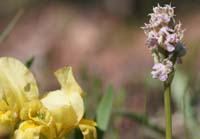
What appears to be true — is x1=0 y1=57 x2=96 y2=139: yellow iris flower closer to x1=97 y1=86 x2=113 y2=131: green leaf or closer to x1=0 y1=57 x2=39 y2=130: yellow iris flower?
x1=0 y1=57 x2=39 y2=130: yellow iris flower

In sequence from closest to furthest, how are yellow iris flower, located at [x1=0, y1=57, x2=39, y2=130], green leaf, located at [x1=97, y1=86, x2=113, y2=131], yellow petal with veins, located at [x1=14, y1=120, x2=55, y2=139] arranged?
yellow petal with veins, located at [x1=14, y1=120, x2=55, y2=139], yellow iris flower, located at [x1=0, y1=57, x2=39, y2=130], green leaf, located at [x1=97, y1=86, x2=113, y2=131]

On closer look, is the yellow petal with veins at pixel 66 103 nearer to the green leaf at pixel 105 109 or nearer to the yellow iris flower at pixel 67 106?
the yellow iris flower at pixel 67 106

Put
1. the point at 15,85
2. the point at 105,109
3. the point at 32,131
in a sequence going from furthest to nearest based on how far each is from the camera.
Answer: 1. the point at 105,109
2. the point at 15,85
3. the point at 32,131

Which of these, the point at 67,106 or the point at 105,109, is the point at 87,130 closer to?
the point at 67,106

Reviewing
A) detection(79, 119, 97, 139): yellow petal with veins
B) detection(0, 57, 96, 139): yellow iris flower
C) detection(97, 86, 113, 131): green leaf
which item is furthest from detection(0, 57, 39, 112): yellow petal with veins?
detection(97, 86, 113, 131): green leaf

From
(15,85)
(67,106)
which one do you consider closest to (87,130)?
(67,106)

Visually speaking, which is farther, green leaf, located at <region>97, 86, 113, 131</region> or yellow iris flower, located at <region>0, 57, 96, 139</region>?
green leaf, located at <region>97, 86, 113, 131</region>

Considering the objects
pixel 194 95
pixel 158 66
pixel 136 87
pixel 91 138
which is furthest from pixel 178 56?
pixel 136 87

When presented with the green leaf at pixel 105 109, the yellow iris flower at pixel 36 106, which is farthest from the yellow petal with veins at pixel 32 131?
the green leaf at pixel 105 109
